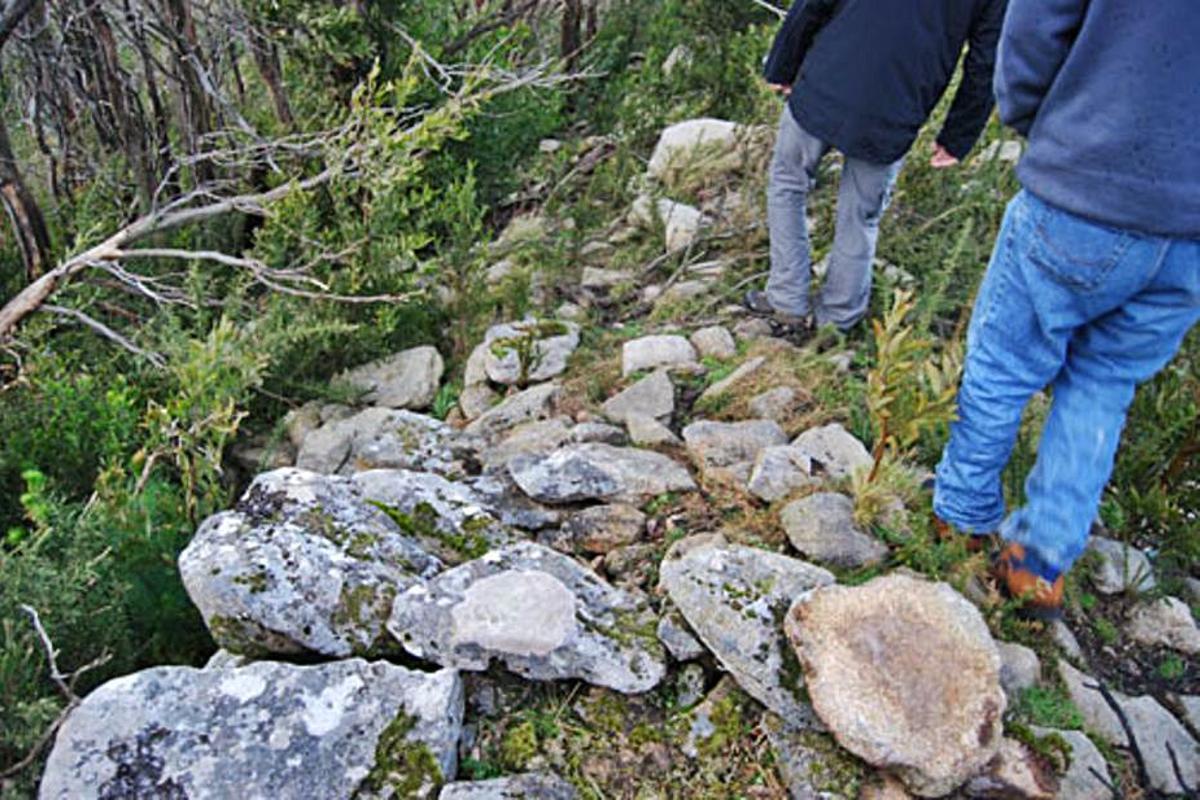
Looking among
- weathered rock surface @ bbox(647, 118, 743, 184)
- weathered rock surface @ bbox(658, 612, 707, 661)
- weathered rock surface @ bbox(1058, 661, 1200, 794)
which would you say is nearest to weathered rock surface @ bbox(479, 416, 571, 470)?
weathered rock surface @ bbox(658, 612, 707, 661)

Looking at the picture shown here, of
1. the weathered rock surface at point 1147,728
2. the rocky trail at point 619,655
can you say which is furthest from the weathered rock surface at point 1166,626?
the weathered rock surface at point 1147,728

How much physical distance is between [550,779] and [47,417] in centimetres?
241

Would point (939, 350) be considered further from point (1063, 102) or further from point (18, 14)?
point (18, 14)

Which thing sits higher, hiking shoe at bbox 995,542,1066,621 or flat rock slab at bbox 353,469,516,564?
flat rock slab at bbox 353,469,516,564

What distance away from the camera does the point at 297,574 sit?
7.85ft

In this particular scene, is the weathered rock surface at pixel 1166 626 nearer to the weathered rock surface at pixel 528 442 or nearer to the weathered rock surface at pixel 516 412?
the weathered rock surface at pixel 528 442

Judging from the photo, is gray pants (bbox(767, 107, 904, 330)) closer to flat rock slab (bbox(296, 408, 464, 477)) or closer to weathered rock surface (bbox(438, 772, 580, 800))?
flat rock slab (bbox(296, 408, 464, 477))

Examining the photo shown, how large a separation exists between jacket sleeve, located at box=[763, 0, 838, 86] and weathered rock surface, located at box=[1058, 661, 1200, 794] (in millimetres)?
2320

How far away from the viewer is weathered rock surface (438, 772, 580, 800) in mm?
2020

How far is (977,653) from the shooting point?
223cm

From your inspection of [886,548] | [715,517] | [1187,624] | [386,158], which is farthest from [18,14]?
[1187,624]

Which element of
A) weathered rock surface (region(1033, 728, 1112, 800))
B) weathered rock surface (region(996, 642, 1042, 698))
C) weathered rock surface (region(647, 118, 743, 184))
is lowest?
weathered rock surface (region(1033, 728, 1112, 800))

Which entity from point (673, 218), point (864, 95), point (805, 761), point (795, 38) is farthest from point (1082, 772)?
point (673, 218)

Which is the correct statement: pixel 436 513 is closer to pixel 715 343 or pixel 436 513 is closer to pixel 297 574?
pixel 297 574
